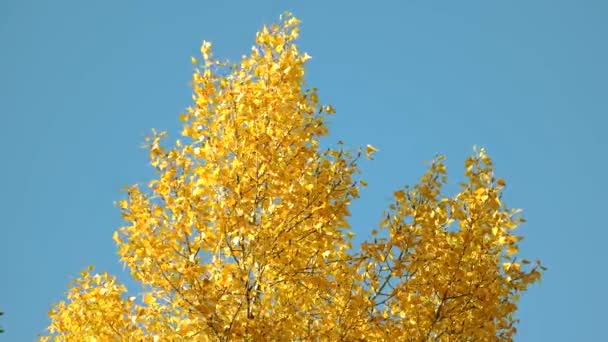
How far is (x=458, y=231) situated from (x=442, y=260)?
0.39 meters

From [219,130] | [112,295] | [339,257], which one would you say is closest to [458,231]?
[339,257]

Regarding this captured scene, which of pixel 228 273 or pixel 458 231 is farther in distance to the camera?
pixel 458 231

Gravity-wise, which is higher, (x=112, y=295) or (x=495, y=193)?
(x=495, y=193)

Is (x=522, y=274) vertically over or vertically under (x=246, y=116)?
under

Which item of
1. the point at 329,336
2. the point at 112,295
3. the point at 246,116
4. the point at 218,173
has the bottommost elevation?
the point at 329,336

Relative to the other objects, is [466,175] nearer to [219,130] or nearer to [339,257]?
[339,257]

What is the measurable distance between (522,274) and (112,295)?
12.9 feet

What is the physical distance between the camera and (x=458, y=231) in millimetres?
7188

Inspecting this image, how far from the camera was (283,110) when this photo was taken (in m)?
7.24

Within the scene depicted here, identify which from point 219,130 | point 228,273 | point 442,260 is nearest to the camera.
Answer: point 228,273

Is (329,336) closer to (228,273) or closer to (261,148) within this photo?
(228,273)

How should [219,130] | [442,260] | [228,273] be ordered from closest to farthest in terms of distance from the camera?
[228,273] → [442,260] → [219,130]

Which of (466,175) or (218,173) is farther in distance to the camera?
(466,175)

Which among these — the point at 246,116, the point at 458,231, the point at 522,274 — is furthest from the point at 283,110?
the point at 522,274
